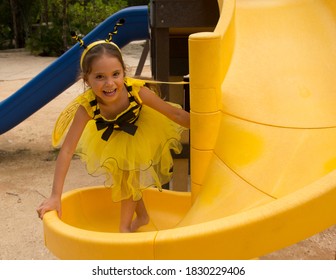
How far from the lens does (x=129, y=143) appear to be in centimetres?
203

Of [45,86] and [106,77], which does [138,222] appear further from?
[45,86]

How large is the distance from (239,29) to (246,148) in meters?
0.80

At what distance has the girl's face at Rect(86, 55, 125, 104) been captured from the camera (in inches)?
72.5

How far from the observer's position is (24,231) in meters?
2.84

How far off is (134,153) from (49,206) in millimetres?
396

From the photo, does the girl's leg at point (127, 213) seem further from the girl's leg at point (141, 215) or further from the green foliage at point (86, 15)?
the green foliage at point (86, 15)

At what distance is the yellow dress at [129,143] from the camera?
2.01 meters

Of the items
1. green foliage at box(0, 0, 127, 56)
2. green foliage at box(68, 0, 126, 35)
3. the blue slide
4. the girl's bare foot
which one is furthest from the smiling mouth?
green foliage at box(68, 0, 126, 35)

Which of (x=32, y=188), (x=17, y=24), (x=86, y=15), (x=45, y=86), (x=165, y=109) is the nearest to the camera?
(x=165, y=109)

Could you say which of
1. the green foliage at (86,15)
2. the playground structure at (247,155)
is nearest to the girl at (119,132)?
the playground structure at (247,155)

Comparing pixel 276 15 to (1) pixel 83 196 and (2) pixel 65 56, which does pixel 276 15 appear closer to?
(1) pixel 83 196

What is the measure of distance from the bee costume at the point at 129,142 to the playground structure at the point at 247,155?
0.17 meters

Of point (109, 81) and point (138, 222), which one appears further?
point (138, 222)

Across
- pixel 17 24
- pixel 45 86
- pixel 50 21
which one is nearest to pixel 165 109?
pixel 45 86
